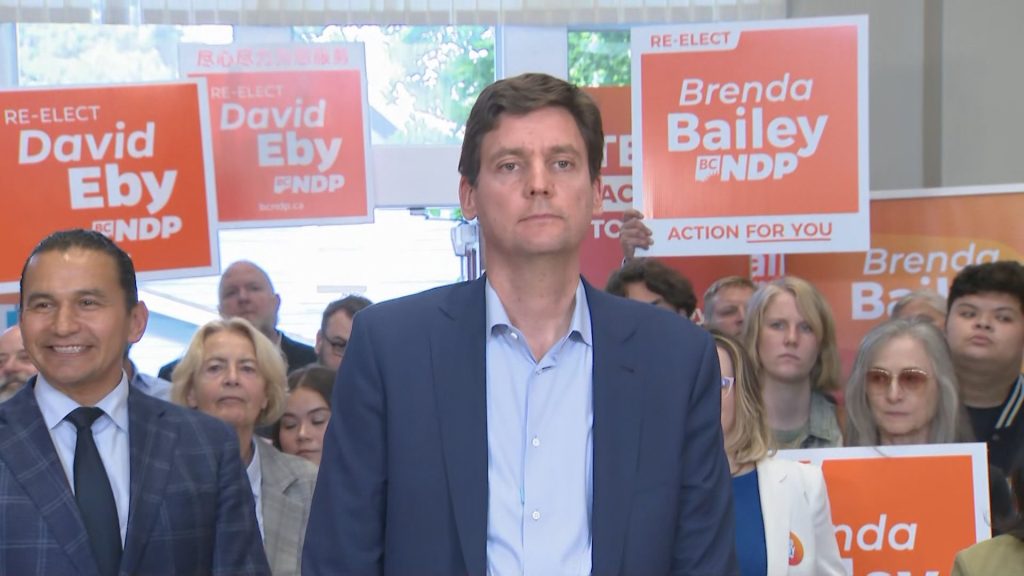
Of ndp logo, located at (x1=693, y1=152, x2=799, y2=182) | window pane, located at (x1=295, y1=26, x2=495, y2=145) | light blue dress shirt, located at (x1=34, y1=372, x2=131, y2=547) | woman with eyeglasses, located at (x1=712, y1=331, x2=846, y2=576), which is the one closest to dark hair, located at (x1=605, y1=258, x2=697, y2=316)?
ndp logo, located at (x1=693, y1=152, x2=799, y2=182)

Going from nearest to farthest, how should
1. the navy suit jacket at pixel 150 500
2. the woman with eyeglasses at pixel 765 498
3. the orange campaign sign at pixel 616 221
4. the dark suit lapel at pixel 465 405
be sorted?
the dark suit lapel at pixel 465 405, the navy suit jacket at pixel 150 500, the woman with eyeglasses at pixel 765 498, the orange campaign sign at pixel 616 221

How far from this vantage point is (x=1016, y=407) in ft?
12.1

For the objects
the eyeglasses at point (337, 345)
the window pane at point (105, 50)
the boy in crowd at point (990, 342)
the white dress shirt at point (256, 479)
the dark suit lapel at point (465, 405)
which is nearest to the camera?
the dark suit lapel at point (465, 405)

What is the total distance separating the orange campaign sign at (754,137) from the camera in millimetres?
4637

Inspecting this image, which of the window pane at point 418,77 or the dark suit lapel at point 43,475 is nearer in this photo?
the dark suit lapel at point 43,475

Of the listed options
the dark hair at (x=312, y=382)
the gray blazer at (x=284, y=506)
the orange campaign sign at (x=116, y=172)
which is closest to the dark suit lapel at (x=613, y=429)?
the gray blazer at (x=284, y=506)

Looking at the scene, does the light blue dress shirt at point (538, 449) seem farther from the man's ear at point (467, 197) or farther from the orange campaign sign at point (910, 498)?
the orange campaign sign at point (910, 498)

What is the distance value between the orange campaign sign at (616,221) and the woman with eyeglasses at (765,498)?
230cm

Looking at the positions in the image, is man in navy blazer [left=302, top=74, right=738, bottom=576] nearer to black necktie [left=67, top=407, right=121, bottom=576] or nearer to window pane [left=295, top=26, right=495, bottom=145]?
black necktie [left=67, top=407, right=121, bottom=576]

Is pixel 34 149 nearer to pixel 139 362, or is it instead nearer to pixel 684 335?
pixel 139 362

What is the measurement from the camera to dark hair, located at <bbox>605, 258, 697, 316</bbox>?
4.18 metres

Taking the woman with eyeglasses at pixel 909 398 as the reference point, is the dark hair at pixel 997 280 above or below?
above

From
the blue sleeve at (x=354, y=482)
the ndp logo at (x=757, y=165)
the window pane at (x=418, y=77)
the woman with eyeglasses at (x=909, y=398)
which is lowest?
the woman with eyeglasses at (x=909, y=398)

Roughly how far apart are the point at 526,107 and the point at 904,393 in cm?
192
